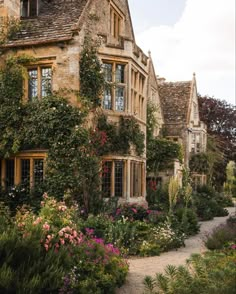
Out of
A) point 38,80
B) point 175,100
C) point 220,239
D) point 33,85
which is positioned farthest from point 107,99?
point 175,100

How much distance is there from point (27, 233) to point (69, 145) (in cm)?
696

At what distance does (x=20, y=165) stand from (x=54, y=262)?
853 cm

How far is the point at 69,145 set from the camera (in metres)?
13.6

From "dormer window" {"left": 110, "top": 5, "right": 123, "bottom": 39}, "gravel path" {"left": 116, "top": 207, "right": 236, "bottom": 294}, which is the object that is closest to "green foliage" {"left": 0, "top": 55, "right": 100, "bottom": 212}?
"gravel path" {"left": 116, "top": 207, "right": 236, "bottom": 294}

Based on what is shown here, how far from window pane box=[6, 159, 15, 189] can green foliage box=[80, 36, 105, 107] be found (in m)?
3.59

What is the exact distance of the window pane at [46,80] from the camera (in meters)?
14.3

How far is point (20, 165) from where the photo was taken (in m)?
14.6

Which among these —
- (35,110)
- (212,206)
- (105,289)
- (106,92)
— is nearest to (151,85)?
(212,206)

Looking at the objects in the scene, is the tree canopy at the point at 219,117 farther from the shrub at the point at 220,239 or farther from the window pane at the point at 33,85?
the shrub at the point at 220,239

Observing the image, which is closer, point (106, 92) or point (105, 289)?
point (105, 289)

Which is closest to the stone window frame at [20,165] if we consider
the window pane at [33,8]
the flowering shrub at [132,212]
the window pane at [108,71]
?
the flowering shrub at [132,212]

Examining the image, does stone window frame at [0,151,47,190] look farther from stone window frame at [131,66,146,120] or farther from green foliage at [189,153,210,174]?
green foliage at [189,153,210,174]

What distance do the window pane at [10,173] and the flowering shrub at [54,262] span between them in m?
6.59

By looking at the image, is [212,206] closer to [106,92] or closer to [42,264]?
[106,92]
